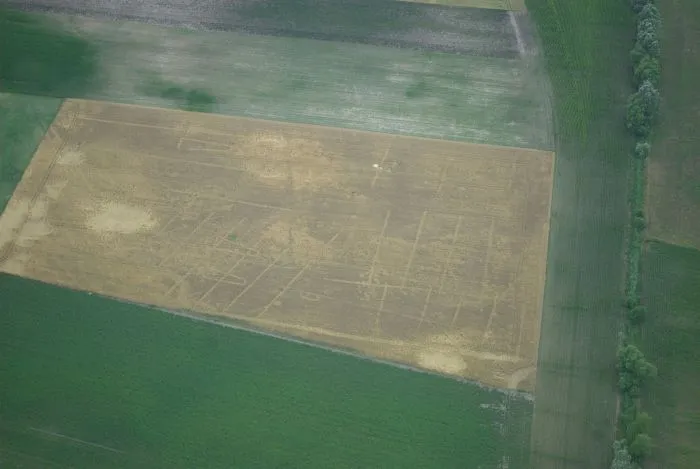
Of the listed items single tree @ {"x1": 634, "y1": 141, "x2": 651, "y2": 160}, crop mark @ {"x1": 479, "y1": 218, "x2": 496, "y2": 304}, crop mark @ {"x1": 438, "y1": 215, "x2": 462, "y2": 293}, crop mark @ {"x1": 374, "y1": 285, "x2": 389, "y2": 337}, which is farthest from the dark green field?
crop mark @ {"x1": 374, "y1": 285, "x2": 389, "y2": 337}

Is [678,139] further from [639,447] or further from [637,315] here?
[639,447]

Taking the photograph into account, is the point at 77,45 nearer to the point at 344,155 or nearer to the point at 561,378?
the point at 344,155

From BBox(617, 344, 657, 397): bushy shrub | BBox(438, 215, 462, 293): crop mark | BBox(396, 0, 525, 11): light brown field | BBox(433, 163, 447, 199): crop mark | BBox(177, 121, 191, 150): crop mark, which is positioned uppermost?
BBox(396, 0, 525, 11): light brown field

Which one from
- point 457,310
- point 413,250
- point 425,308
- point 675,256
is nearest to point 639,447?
point 457,310

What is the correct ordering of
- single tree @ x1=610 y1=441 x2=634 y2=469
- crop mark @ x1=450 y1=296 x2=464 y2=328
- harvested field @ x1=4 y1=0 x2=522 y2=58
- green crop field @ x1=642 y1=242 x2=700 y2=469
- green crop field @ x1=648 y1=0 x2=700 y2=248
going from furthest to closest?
harvested field @ x1=4 y1=0 x2=522 y2=58, green crop field @ x1=648 y1=0 x2=700 y2=248, crop mark @ x1=450 y1=296 x2=464 y2=328, green crop field @ x1=642 y1=242 x2=700 y2=469, single tree @ x1=610 y1=441 x2=634 y2=469

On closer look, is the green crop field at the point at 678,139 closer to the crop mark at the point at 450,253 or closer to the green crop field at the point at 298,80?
the green crop field at the point at 298,80

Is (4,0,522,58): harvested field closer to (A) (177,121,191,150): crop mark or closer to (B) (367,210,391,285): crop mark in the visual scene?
(A) (177,121,191,150): crop mark
